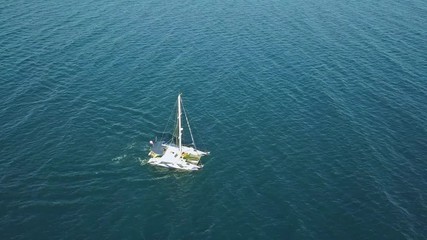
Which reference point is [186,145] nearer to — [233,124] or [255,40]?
[233,124]

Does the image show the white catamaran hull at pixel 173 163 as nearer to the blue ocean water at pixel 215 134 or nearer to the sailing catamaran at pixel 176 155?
the sailing catamaran at pixel 176 155

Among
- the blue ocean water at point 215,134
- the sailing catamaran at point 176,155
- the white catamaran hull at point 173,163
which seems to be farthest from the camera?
the sailing catamaran at point 176,155

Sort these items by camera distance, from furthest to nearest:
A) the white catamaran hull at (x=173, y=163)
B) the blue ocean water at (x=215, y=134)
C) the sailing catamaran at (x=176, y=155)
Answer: the sailing catamaran at (x=176, y=155) < the white catamaran hull at (x=173, y=163) < the blue ocean water at (x=215, y=134)

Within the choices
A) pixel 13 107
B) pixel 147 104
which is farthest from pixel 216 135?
pixel 13 107

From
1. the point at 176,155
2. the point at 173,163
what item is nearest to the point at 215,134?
the point at 176,155

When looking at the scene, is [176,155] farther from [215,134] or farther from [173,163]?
[215,134]

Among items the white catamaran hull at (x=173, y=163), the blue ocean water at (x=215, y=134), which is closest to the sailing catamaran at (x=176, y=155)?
the white catamaran hull at (x=173, y=163)
